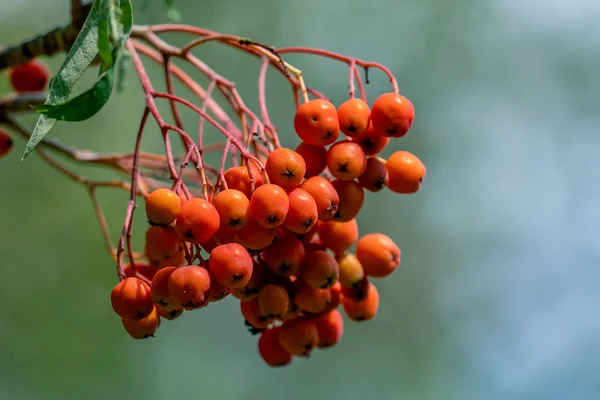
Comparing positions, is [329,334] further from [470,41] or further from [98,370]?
[470,41]

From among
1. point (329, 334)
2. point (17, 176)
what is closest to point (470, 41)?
point (17, 176)

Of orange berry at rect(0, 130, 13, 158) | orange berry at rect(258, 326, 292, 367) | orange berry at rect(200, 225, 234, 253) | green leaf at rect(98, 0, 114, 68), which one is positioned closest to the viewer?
green leaf at rect(98, 0, 114, 68)

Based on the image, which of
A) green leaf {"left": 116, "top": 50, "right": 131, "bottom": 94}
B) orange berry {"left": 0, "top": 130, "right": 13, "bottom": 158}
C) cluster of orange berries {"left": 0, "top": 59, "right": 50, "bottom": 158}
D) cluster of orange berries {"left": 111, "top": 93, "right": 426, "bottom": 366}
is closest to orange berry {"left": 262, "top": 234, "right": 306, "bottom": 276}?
cluster of orange berries {"left": 111, "top": 93, "right": 426, "bottom": 366}

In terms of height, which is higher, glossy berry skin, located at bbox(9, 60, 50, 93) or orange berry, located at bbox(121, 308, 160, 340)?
glossy berry skin, located at bbox(9, 60, 50, 93)

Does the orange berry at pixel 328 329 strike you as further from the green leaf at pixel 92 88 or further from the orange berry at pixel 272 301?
the green leaf at pixel 92 88

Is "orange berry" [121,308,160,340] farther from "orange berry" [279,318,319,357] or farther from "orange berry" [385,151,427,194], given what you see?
"orange berry" [385,151,427,194]

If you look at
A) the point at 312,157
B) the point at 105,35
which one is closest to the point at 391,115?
the point at 312,157

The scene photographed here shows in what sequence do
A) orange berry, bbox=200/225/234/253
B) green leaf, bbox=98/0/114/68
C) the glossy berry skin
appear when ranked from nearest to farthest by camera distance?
green leaf, bbox=98/0/114/68, orange berry, bbox=200/225/234/253, the glossy berry skin

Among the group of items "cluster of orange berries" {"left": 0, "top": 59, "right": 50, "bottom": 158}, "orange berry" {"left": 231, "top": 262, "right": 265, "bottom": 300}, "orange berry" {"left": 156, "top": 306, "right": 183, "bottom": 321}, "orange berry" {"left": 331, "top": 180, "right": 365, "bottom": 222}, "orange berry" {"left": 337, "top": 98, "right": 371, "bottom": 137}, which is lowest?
"orange berry" {"left": 156, "top": 306, "right": 183, "bottom": 321}
